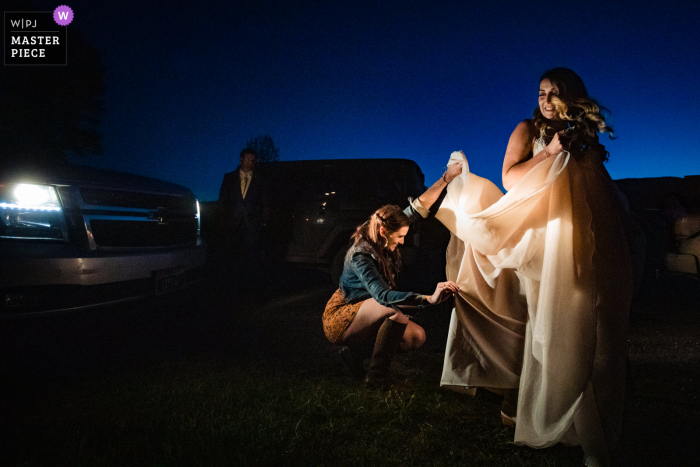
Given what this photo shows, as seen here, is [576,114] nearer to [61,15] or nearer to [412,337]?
[412,337]

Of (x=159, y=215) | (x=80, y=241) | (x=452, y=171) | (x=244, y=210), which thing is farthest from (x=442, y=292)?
(x=244, y=210)

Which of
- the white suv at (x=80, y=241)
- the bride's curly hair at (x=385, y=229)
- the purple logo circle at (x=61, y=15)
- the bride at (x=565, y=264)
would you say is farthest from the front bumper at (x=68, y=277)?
the purple logo circle at (x=61, y=15)

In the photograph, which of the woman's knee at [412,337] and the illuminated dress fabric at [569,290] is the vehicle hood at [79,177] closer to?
the woman's knee at [412,337]

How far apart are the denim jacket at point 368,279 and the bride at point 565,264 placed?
1.89 feet

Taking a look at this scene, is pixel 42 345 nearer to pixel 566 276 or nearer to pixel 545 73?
pixel 566 276

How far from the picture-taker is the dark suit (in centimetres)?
543

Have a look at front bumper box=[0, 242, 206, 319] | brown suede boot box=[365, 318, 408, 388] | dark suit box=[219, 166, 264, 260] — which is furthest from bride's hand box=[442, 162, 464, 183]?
dark suit box=[219, 166, 264, 260]

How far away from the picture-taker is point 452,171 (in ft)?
8.41

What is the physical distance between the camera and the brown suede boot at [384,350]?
2730 millimetres

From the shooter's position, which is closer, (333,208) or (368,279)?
(368,279)

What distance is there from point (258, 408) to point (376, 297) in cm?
98

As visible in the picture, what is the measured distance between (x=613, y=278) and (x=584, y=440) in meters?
0.74

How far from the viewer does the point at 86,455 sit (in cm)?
192

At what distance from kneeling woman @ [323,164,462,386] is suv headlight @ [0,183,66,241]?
2.02 metres
